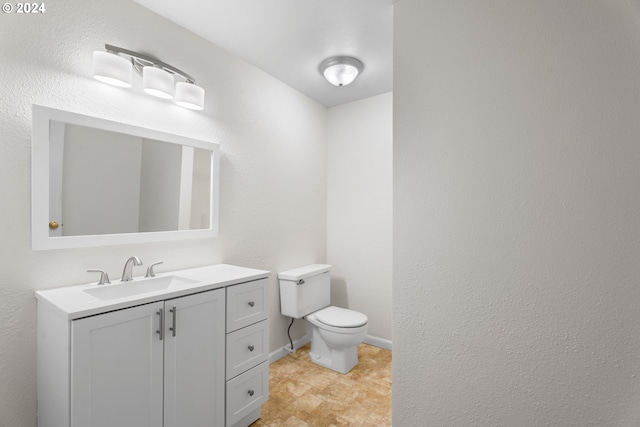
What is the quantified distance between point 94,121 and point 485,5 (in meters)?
→ 1.96

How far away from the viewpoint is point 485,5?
1372 millimetres

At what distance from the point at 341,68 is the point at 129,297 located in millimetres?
1946

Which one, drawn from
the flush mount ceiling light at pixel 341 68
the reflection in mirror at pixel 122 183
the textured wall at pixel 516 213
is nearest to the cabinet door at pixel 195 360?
the reflection in mirror at pixel 122 183

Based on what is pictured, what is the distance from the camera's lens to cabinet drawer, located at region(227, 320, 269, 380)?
63.1 inches

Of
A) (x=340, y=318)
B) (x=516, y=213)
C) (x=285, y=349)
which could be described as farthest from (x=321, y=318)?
(x=516, y=213)

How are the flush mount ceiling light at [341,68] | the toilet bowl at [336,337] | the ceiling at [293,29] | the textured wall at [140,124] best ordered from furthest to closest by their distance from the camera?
the toilet bowl at [336,337] < the flush mount ceiling light at [341,68] < the ceiling at [293,29] < the textured wall at [140,124]

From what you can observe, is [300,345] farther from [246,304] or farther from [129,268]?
[129,268]

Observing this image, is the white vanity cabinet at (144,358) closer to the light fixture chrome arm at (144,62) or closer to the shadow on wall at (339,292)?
the light fixture chrome arm at (144,62)

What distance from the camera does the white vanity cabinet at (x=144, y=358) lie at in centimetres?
109

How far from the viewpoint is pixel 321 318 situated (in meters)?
2.40

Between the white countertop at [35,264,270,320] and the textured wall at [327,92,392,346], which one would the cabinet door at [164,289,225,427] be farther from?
the textured wall at [327,92,392,346]

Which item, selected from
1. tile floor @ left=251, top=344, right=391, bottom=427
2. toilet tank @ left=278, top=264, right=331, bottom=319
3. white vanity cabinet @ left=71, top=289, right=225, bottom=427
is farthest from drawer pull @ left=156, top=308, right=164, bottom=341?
toilet tank @ left=278, top=264, right=331, bottom=319

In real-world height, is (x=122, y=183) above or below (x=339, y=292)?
above

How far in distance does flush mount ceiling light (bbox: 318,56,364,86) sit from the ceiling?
0.14ft
